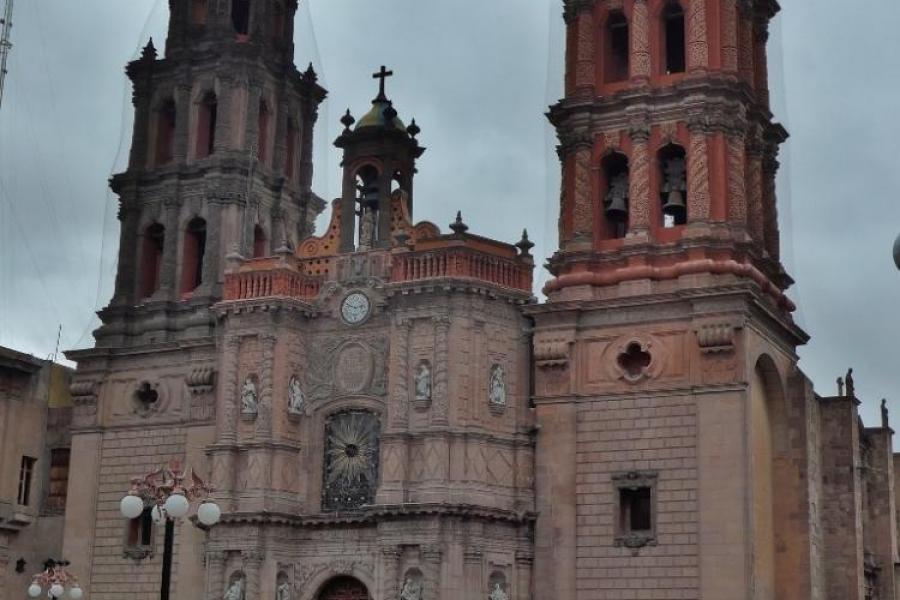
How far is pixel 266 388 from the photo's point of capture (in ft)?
130

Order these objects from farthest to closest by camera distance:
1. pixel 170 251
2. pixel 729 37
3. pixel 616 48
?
pixel 170 251, pixel 616 48, pixel 729 37

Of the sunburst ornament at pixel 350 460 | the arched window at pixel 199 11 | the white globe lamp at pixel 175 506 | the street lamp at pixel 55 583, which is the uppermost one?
the arched window at pixel 199 11

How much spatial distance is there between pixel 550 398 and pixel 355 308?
19.4 feet

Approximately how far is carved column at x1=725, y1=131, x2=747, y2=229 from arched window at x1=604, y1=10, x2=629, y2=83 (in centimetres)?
406

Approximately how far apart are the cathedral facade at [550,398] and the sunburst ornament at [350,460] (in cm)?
6

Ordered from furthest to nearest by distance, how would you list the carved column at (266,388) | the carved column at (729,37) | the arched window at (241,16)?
the arched window at (241,16) → the carved column at (266,388) → the carved column at (729,37)

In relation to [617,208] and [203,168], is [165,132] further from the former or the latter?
[617,208]

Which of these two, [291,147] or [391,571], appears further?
[291,147]

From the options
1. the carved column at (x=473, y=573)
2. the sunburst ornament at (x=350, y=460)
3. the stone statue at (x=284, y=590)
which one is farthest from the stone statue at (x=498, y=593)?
the stone statue at (x=284, y=590)

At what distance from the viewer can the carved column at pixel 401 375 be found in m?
38.1

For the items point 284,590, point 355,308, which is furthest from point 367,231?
point 284,590

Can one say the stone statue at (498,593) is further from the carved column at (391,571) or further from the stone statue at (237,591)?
the stone statue at (237,591)

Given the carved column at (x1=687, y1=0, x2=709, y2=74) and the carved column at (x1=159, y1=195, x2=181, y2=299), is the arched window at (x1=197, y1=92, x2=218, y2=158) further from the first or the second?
the carved column at (x1=687, y1=0, x2=709, y2=74)

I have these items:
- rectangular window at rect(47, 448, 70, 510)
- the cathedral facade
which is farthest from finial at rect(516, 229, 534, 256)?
rectangular window at rect(47, 448, 70, 510)
